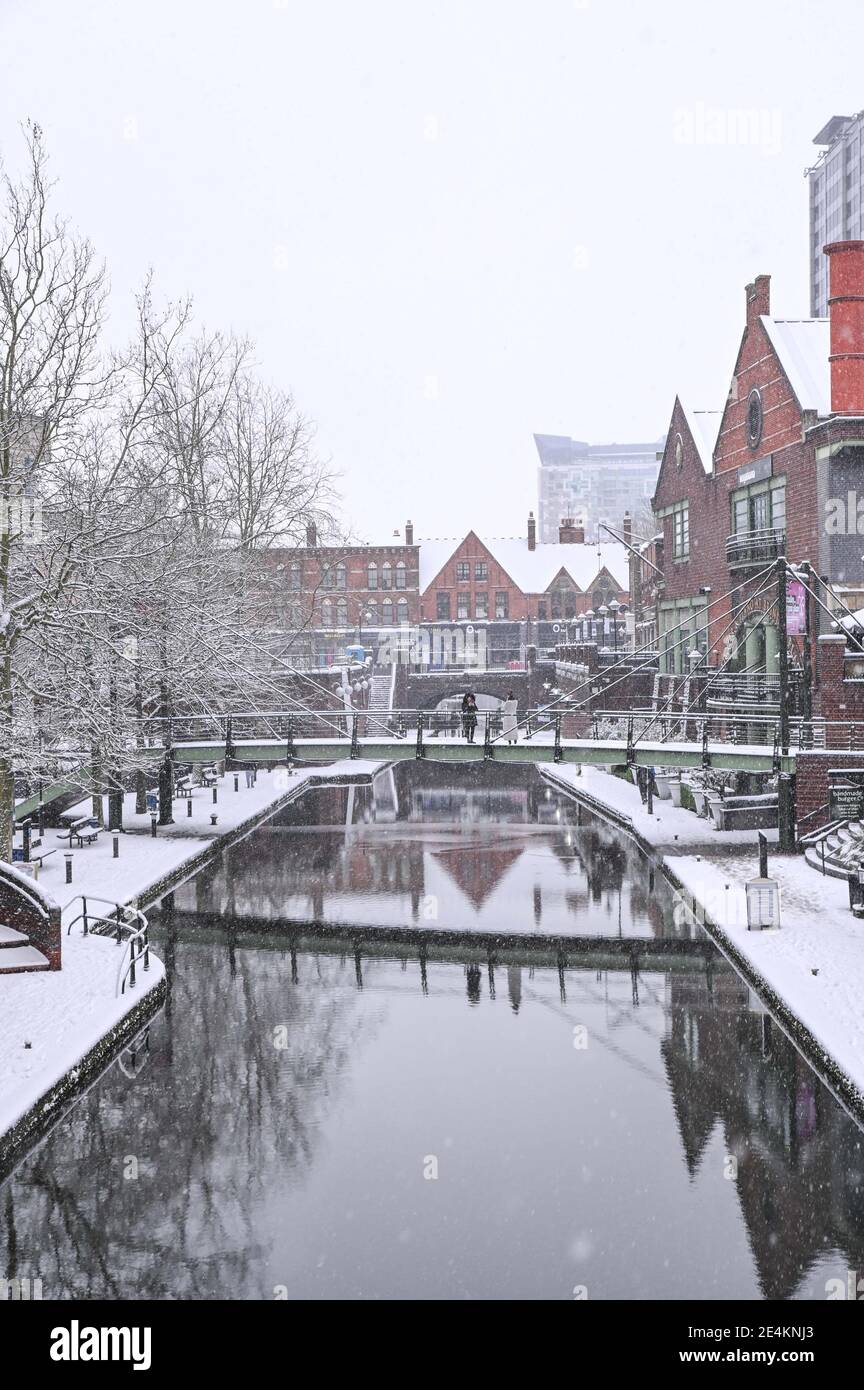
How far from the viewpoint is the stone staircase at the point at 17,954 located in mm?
18094

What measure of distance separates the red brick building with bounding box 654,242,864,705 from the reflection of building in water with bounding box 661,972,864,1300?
44.2 ft

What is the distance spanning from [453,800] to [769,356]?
18538mm

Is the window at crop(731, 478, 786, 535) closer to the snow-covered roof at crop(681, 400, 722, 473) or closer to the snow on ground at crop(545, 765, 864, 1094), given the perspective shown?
the snow-covered roof at crop(681, 400, 722, 473)

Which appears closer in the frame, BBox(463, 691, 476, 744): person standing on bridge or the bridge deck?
the bridge deck

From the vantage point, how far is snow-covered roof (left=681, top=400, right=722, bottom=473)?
41531mm

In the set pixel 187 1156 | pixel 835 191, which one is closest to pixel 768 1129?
pixel 187 1156

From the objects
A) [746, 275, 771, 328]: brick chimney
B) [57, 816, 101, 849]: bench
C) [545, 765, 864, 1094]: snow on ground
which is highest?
[746, 275, 771, 328]: brick chimney

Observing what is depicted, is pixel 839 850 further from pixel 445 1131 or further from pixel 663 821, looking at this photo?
pixel 445 1131

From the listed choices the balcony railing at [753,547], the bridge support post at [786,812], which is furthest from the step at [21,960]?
the balcony railing at [753,547]

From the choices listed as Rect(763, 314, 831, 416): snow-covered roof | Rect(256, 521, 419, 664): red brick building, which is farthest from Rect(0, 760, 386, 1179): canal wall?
Rect(256, 521, 419, 664): red brick building

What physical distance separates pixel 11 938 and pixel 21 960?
613mm

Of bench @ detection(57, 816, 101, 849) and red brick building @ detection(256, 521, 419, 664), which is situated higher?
red brick building @ detection(256, 521, 419, 664)
